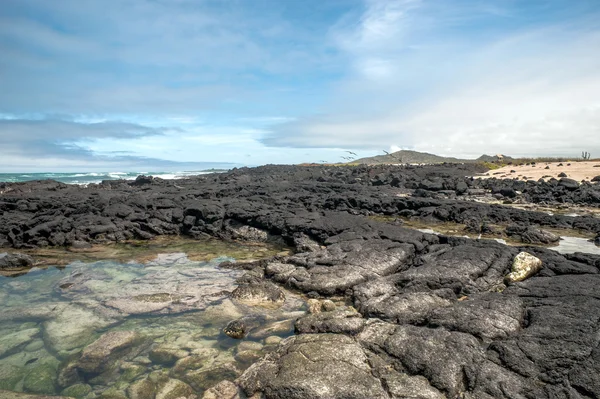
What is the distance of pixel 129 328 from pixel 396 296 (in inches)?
248

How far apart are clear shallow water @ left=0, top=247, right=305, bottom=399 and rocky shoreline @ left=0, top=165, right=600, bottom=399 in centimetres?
78

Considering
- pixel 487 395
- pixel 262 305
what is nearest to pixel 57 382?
pixel 262 305

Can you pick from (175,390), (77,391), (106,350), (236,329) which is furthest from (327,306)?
(77,391)

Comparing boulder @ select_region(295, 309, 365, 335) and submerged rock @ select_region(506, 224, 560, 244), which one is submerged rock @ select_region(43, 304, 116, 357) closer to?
boulder @ select_region(295, 309, 365, 335)

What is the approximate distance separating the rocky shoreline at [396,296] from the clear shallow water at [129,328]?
783 mm

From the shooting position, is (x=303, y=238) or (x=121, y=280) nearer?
(x=121, y=280)

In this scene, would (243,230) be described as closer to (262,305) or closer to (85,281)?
(85,281)

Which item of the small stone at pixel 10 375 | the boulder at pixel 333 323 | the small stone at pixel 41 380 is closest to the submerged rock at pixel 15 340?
the small stone at pixel 10 375

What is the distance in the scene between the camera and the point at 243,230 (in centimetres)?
1805

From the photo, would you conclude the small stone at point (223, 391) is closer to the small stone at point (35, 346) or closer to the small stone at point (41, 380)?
the small stone at point (41, 380)

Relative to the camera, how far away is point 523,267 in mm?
9828

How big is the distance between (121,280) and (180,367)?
19.6 ft

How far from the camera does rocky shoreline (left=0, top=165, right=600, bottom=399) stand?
5.35 meters

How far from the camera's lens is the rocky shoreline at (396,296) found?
535cm
